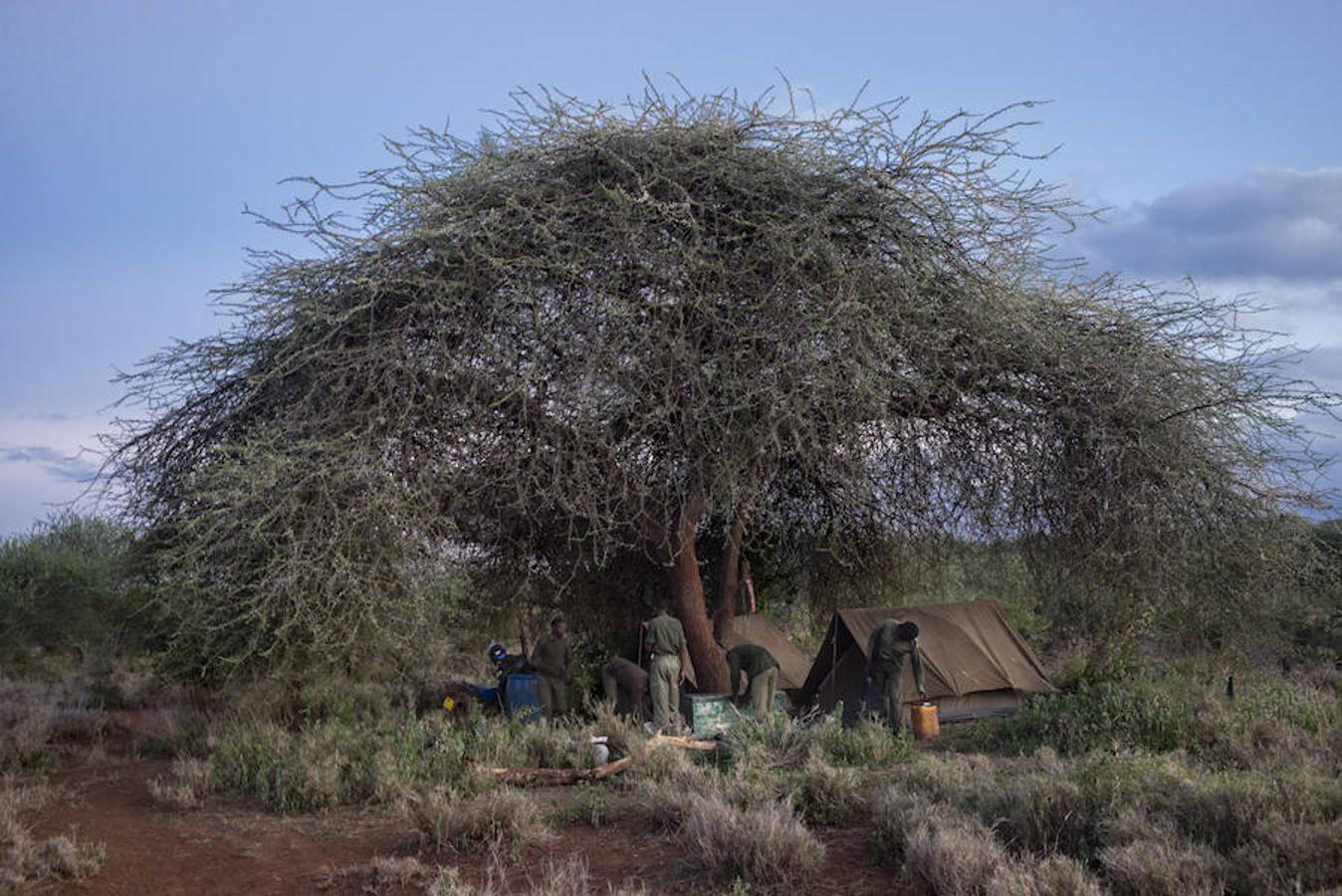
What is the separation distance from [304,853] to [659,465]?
673 centimetres

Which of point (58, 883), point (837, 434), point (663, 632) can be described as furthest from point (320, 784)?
point (837, 434)

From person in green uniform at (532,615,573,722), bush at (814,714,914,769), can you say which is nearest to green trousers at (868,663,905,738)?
bush at (814,714,914,769)

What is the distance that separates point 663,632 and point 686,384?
10.8ft

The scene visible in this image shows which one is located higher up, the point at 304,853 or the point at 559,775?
the point at 559,775

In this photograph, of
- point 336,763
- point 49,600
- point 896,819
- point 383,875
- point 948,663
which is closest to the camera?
point 383,875

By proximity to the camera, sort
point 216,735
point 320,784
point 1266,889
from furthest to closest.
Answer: point 216,735
point 320,784
point 1266,889

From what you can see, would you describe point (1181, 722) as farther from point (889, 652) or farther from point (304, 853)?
point (304, 853)

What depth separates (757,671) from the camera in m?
14.9

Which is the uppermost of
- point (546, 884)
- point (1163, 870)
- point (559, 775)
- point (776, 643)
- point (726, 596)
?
point (726, 596)

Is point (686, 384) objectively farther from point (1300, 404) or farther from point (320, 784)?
point (1300, 404)

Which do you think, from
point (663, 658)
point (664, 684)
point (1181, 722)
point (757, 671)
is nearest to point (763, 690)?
point (757, 671)

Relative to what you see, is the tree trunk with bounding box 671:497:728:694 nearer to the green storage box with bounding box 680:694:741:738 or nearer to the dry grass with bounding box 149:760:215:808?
the green storage box with bounding box 680:694:741:738

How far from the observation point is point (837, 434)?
13.3 meters

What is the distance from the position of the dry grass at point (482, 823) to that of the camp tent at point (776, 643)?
348 inches
